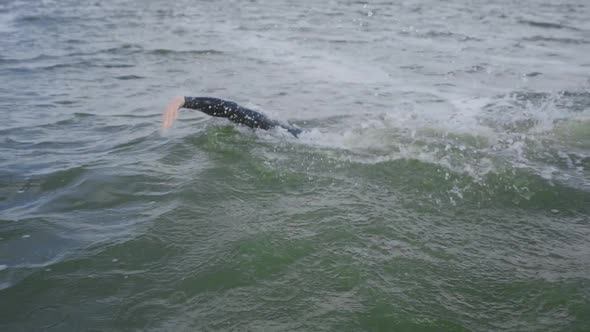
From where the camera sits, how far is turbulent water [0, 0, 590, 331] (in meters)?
3.56

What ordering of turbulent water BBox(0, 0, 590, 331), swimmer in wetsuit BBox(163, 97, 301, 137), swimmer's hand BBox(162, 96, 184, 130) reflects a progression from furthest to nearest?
1. swimmer in wetsuit BBox(163, 97, 301, 137)
2. swimmer's hand BBox(162, 96, 184, 130)
3. turbulent water BBox(0, 0, 590, 331)

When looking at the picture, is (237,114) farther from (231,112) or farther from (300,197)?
(300,197)

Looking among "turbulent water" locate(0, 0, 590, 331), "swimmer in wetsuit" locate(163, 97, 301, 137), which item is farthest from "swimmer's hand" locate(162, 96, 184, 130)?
"turbulent water" locate(0, 0, 590, 331)

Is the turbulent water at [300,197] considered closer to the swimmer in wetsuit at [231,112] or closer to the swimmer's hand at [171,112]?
the swimmer in wetsuit at [231,112]

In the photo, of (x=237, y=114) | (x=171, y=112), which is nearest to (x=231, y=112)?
(x=237, y=114)

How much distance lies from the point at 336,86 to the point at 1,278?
714 centimetres

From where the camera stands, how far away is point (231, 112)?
649cm

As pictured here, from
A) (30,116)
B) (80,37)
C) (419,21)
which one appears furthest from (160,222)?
(419,21)

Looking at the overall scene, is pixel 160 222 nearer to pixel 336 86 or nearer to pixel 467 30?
pixel 336 86

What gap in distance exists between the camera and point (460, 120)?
762cm

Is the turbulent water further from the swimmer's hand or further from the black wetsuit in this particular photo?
the swimmer's hand

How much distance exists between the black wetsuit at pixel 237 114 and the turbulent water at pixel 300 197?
0.46ft

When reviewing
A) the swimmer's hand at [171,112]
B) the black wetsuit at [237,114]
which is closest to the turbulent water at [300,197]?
the black wetsuit at [237,114]

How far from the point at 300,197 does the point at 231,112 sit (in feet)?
6.18
